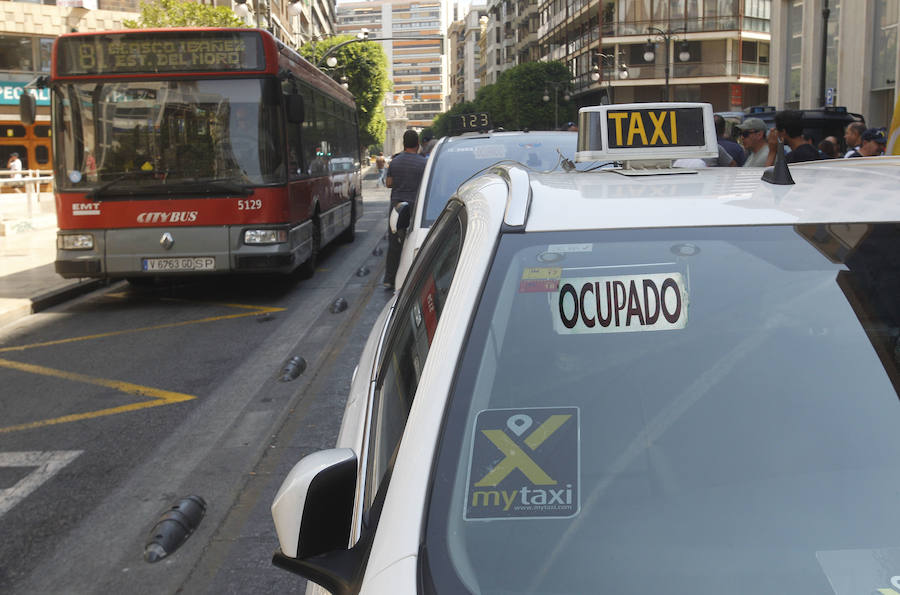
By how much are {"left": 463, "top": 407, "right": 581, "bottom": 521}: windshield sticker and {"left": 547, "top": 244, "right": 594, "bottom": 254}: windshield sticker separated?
347mm

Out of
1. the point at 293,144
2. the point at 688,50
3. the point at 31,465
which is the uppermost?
the point at 688,50

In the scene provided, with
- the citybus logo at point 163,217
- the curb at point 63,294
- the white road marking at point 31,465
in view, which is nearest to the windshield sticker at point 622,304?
the white road marking at point 31,465

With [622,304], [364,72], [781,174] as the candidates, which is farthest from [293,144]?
[364,72]

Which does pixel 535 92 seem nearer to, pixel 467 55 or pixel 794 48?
A: pixel 794 48

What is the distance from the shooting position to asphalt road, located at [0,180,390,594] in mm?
4051

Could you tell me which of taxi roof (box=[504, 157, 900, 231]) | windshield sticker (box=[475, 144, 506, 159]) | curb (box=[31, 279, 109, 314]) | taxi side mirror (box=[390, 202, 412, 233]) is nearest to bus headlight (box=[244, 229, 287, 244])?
curb (box=[31, 279, 109, 314])

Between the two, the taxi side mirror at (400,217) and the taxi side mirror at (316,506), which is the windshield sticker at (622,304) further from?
the taxi side mirror at (400,217)

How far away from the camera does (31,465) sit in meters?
5.43

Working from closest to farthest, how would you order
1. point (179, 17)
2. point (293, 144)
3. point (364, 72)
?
point (293, 144) < point (179, 17) < point (364, 72)

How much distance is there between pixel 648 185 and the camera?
2.43 metres

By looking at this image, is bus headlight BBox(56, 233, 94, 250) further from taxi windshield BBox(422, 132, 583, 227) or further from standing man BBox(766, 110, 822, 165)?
standing man BBox(766, 110, 822, 165)

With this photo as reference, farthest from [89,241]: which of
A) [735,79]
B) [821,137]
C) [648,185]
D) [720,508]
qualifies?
[735,79]

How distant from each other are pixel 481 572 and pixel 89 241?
33.1ft

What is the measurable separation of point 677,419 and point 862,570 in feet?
1.46
